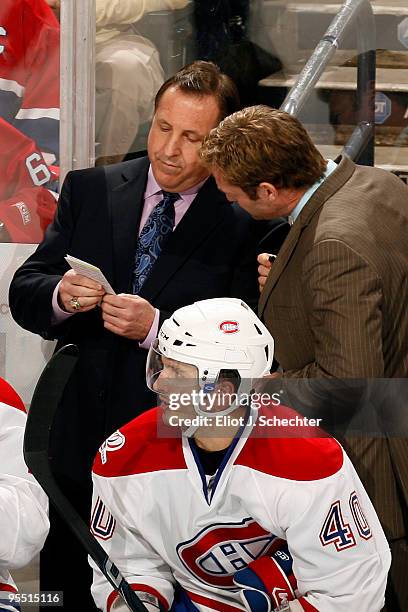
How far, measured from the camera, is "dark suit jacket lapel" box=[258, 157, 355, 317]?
2316 mm

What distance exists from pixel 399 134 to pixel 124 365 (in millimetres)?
891

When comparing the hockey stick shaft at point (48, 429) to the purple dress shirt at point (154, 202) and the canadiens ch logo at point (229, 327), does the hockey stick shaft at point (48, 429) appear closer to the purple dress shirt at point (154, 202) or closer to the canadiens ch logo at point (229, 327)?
the canadiens ch logo at point (229, 327)

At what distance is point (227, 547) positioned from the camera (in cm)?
216

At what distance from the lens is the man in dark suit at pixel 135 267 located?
99.2 inches

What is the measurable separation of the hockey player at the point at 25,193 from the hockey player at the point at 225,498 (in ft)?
2.79

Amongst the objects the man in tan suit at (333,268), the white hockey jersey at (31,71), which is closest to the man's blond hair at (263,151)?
the man in tan suit at (333,268)

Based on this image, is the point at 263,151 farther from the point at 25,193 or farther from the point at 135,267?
the point at 25,193

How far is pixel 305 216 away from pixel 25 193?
0.86 meters

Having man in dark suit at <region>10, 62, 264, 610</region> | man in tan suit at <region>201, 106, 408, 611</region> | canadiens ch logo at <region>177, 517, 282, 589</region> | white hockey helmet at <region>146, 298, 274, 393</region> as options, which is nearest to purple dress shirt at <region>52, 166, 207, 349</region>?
man in dark suit at <region>10, 62, 264, 610</region>

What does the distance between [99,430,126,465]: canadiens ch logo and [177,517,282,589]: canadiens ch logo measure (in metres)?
0.20

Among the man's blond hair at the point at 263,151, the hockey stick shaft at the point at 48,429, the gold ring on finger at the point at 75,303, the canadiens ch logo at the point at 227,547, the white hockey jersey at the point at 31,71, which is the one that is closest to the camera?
the hockey stick shaft at the point at 48,429

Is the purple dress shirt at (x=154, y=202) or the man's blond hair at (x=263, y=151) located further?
the purple dress shirt at (x=154, y=202)

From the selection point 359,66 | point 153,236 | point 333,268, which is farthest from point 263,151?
point 359,66

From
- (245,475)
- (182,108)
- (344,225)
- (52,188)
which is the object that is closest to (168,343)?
(245,475)
